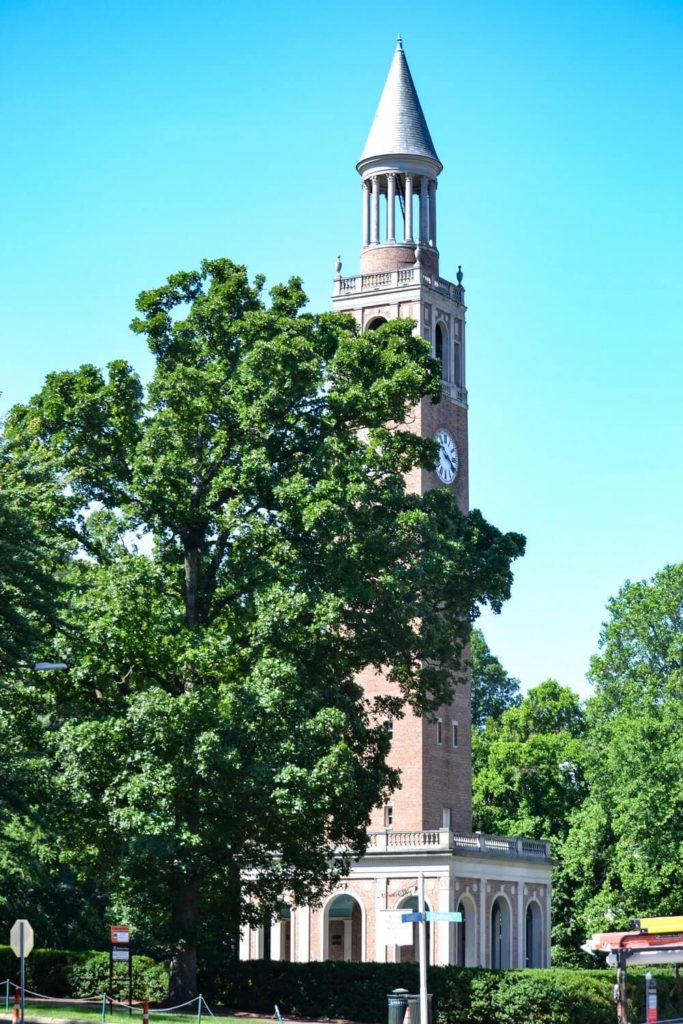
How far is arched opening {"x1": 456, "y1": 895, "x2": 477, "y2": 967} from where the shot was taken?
210ft

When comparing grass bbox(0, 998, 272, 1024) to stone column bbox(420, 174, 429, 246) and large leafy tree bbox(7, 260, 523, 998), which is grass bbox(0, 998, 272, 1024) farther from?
stone column bbox(420, 174, 429, 246)

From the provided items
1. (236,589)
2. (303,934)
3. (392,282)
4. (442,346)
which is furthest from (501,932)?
(236,589)

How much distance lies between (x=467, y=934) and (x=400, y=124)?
3477cm

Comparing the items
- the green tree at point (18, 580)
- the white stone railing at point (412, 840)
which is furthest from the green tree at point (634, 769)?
the green tree at point (18, 580)

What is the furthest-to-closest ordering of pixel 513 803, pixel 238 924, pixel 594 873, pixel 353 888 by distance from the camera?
1. pixel 513 803
2. pixel 594 873
3. pixel 353 888
4. pixel 238 924

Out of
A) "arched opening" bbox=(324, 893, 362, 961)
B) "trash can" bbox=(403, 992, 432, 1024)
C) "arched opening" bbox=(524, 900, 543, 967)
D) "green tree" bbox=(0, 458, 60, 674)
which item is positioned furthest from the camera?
"arched opening" bbox=(524, 900, 543, 967)

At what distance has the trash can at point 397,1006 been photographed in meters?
35.9

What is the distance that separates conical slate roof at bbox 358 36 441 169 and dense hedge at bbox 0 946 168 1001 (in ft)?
127

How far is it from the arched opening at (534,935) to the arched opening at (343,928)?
7702 millimetres

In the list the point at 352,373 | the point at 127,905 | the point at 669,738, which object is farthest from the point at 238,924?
the point at 669,738

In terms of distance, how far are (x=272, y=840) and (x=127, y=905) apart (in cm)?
494

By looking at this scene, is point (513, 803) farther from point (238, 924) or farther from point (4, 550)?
point (4, 550)

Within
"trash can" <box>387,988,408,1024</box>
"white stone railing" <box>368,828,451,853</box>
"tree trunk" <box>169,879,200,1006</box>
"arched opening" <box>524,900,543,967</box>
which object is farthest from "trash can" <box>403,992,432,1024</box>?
"arched opening" <box>524,900,543,967</box>

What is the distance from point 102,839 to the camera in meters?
40.6
